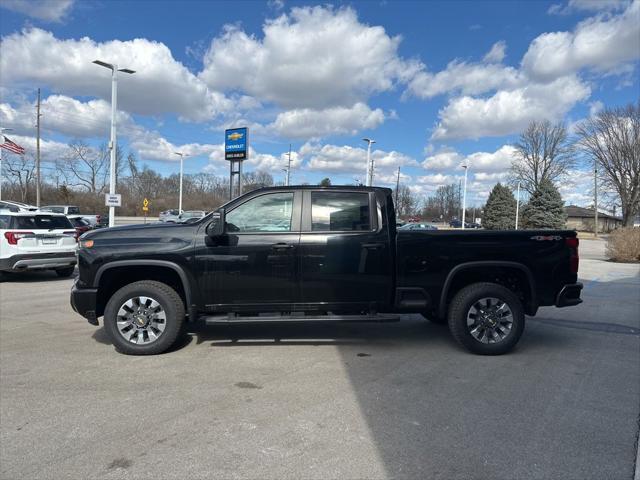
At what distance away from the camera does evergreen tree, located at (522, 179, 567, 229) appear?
50688 mm

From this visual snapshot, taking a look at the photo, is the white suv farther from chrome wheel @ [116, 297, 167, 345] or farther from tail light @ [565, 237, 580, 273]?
tail light @ [565, 237, 580, 273]

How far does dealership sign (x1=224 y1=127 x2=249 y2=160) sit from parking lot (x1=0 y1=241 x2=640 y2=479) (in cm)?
1851

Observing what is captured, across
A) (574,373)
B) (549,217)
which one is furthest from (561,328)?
(549,217)

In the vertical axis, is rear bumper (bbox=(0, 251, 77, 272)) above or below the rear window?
below

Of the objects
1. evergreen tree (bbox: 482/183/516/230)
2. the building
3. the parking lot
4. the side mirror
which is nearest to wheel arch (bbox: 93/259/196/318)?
the side mirror

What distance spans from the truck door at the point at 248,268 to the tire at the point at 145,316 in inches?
16.5

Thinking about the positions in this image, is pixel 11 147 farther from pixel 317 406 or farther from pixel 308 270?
pixel 317 406

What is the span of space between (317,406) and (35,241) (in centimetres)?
933

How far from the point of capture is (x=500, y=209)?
55.0 m

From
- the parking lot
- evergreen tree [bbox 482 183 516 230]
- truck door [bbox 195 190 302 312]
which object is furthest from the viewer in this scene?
evergreen tree [bbox 482 183 516 230]

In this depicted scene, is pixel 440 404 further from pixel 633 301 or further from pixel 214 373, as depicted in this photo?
pixel 633 301

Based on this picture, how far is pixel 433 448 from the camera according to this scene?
10.7 ft

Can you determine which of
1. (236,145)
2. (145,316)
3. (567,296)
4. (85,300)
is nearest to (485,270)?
(567,296)

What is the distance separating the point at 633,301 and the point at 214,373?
9214mm
